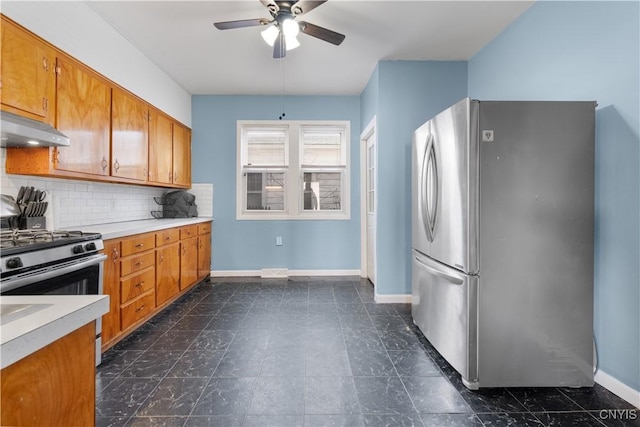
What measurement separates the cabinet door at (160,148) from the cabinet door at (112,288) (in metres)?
1.37

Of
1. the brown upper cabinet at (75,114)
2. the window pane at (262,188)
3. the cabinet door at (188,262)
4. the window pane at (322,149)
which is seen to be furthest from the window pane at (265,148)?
the cabinet door at (188,262)

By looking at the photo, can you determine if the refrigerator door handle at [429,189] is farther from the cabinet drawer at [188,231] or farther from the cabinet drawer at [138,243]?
the cabinet drawer at [188,231]

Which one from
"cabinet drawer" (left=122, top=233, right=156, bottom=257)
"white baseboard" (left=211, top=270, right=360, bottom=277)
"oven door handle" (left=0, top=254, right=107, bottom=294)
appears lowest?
"white baseboard" (left=211, top=270, right=360, bottom=277)

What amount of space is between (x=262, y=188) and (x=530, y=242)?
3.67 m

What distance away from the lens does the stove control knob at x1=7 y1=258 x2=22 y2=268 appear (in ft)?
5.03

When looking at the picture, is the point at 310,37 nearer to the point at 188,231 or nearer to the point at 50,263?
the point at 188,231

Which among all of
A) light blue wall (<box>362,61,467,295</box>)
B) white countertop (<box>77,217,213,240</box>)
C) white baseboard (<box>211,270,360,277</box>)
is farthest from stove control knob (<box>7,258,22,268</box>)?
white baseboard (<box>211,270,360,277</box>)

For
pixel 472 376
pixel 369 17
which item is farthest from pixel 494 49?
pixel 472 376

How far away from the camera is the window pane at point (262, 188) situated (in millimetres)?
4742

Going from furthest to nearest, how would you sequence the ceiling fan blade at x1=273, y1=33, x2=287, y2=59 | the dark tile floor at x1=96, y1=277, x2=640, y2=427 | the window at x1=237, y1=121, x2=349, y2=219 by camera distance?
the window at x1=237, y1=121, x2=349, y2=219 → the ceiling fan blade at x1=273, y1=33, x2=287, y2=59 → the dark tile floor at x1=96, y1=277, x2=640, y2=427

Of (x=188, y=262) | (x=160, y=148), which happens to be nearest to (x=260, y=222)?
(x=188, y=262)

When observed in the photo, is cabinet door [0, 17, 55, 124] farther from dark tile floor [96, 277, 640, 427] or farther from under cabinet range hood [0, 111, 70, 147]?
dark tile floor [96, 277, 640, 427]

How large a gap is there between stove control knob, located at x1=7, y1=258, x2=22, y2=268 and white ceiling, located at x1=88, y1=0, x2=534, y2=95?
7.03ft

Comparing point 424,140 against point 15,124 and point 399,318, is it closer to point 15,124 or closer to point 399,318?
point 399,318
